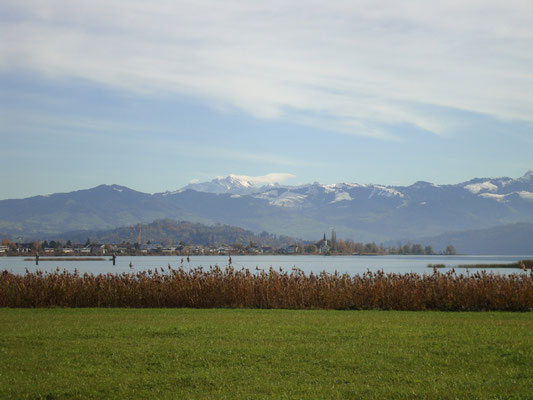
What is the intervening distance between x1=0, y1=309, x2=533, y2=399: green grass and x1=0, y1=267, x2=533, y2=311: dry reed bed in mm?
6257

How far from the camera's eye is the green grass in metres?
12.2

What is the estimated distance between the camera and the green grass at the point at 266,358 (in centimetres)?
1217

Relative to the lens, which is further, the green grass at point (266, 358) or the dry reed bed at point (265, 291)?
the dry reed bed at point (265, 291)

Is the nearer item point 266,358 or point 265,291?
point 266,358

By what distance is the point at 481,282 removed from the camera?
94.0ft

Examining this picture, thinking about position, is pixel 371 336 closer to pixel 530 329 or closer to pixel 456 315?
pixel 530 329

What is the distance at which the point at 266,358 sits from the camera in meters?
14.8

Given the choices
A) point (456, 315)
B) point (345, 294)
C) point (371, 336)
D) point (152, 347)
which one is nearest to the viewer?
point (152, 347)

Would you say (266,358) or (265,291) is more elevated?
(265,291)

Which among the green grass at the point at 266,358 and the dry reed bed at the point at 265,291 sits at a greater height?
the dry reed bed at the point at 265,291

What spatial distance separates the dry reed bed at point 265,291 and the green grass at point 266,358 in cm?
626

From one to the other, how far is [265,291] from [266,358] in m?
14.4

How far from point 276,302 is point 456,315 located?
8.03 metres

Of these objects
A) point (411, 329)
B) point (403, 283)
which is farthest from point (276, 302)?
point (411, 329)
